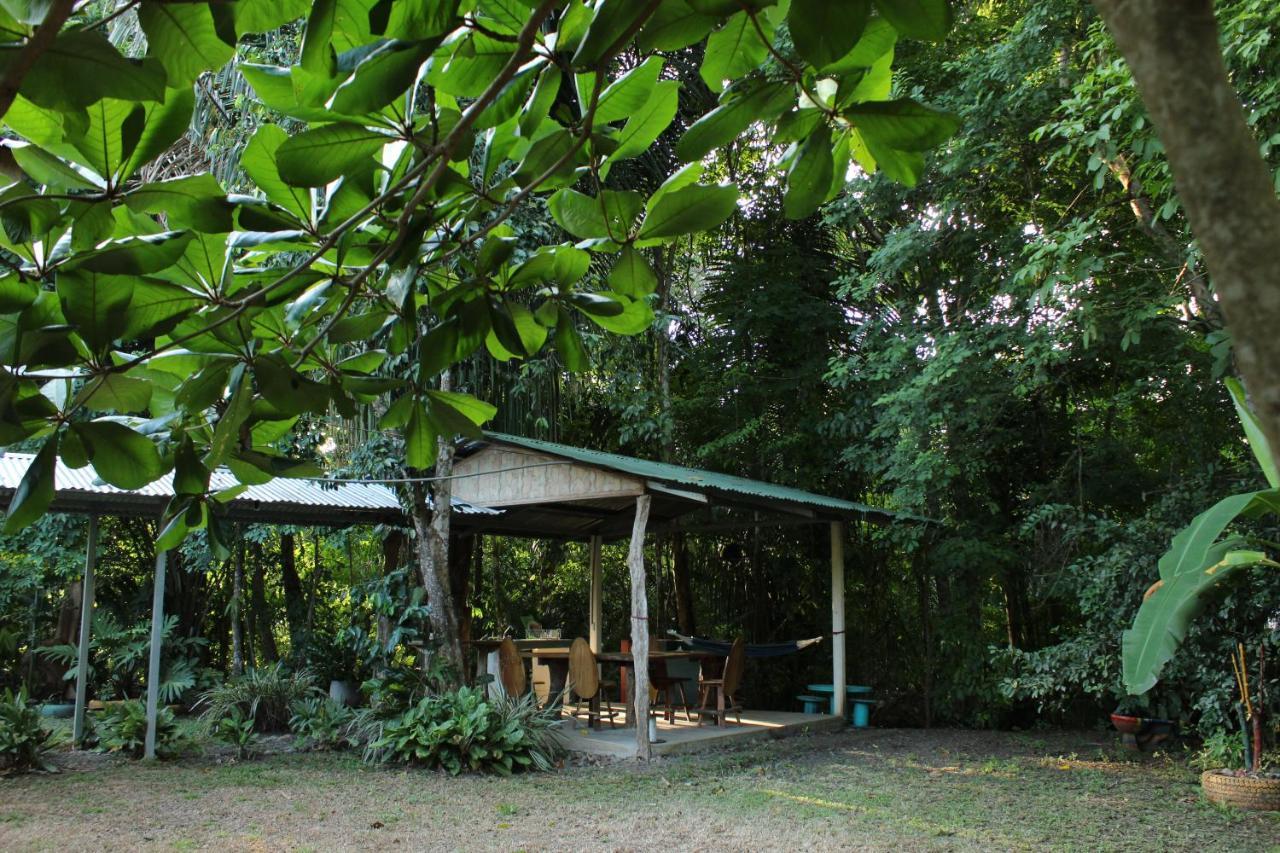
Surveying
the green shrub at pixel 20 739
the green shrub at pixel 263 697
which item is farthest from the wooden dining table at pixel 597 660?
the green shrub at pixel 20 739

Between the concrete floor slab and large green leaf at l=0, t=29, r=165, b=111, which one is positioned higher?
large green leaf at l=0, t=29, r=165, b=111

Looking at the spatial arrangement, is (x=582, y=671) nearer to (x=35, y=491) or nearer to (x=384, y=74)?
(x=35, y=491)

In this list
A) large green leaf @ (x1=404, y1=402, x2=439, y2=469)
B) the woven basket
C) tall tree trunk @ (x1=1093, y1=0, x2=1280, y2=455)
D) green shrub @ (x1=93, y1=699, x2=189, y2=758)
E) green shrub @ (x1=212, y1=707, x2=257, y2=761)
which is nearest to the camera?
tall tree trunk @ (x1=1093, y1=0, x2=1280, y2=455)

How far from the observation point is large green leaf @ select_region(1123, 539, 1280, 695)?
4695 millimetres

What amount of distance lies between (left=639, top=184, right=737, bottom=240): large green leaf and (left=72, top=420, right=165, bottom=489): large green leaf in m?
0.70

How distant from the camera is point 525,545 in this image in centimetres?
1412

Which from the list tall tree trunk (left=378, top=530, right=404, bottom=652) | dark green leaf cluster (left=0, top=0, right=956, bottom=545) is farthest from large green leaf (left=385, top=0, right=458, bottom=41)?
tall tree trunk (left=378, top=530, right=404, bottom=652)

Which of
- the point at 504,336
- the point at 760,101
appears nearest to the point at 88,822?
the point at 504,336

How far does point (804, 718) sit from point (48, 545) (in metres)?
8.47

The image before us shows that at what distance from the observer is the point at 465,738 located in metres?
6.93

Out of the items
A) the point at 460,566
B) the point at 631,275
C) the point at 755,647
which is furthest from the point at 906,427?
the point at 631,275

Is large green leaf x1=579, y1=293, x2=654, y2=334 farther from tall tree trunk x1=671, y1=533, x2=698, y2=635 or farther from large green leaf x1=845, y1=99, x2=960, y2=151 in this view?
tall tree trunk x1=671, y1=533, x2=698, y2=635

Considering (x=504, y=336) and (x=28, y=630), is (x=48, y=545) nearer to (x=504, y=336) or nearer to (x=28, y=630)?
(x=28, y=630)

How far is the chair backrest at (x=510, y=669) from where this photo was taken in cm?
816
